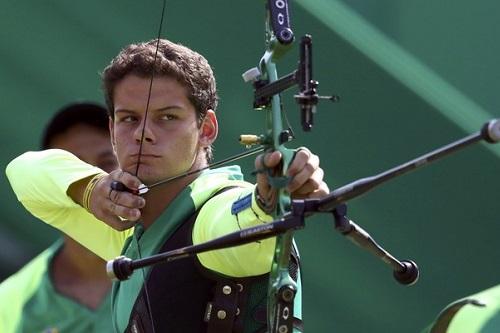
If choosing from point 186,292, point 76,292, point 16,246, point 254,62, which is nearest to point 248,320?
point 186,292

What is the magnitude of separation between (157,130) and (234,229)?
14.2 inches

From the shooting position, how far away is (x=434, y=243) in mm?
3916

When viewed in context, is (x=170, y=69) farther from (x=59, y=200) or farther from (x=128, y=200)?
(x=59, y=200)

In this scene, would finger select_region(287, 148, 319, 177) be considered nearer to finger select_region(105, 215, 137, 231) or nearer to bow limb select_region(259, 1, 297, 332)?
bow limb select_region(259, 1, 297, 332)

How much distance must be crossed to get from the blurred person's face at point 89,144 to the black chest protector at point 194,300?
130 cm

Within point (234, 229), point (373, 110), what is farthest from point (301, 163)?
point (373, 110)

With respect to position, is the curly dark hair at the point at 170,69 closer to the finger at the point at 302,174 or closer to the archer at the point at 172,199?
the archer at the point at 172,199

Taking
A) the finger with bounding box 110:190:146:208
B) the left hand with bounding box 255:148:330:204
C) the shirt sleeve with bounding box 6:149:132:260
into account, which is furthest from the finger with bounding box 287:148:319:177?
the shirt sleeve with bounding box 6:149:132:260

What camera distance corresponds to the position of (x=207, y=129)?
2.53 metres

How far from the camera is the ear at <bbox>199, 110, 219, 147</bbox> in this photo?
8.25 feet

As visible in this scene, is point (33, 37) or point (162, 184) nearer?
point (162, 184)

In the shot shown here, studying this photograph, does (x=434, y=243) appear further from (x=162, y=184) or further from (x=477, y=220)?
(x=162, y=184)

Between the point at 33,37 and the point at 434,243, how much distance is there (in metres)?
1.28

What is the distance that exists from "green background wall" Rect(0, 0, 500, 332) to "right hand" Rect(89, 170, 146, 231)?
1.46 meters
